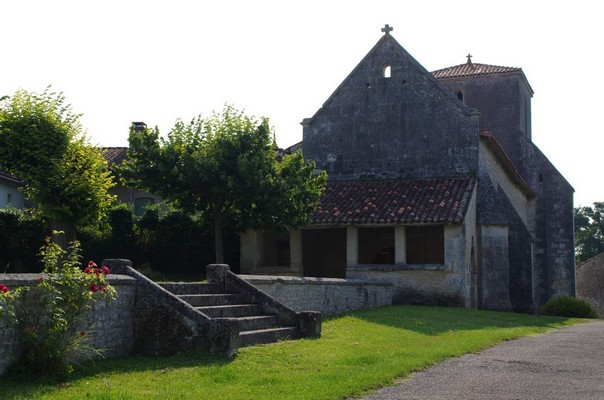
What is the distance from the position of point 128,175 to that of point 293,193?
5349 mm

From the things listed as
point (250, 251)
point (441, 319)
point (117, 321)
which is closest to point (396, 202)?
point (250, 251)

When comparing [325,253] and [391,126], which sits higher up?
[391,126]

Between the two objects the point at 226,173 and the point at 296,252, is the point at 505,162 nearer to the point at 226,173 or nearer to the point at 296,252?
the point at 296,252

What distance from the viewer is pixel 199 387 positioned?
32.0ft

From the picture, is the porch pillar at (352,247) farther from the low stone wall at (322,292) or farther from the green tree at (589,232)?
the green tree at (589,232)

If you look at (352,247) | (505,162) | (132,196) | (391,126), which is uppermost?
(391,126)

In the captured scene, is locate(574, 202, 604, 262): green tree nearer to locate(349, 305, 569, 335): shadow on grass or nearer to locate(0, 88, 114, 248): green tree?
locate(349, 305, 569, 335): shadow on grass

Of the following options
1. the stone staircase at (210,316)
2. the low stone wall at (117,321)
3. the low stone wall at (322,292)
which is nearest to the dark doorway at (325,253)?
the low stone wall at (322,292)

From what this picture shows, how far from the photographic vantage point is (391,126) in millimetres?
30531

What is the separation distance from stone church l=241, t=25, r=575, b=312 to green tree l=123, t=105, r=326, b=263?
9.94ft

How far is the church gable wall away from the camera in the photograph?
97.1ft

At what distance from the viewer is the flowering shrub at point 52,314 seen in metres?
10.2

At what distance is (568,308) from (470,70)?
1566 cm

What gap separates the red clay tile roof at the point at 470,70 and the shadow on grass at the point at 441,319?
675 inches
